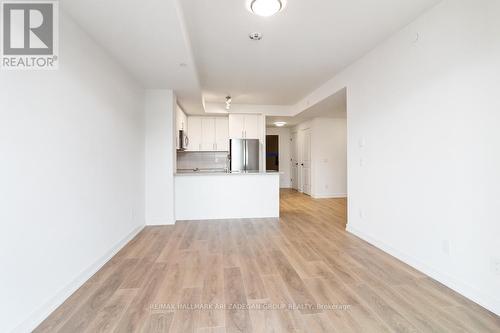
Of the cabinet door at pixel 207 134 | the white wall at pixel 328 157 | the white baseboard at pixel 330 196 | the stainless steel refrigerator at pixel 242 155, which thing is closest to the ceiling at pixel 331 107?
the white wall at pixel 328 157

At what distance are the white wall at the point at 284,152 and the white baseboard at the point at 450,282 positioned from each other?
593cm

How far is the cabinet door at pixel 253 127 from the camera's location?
20.4ft

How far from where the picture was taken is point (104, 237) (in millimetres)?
2506

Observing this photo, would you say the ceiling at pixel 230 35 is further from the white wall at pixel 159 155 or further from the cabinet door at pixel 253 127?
the cabinet door at pixel 253 127

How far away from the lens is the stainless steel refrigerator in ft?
19.1

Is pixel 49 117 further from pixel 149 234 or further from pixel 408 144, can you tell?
pixel 408 144

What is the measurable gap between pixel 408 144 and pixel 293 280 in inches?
74.7

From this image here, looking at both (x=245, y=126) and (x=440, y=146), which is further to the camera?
(x=245, y=126)

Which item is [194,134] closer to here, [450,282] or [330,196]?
[330,196]

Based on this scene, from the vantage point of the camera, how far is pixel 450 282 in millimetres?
1979

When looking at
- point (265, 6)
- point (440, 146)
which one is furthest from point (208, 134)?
point (440, 146)

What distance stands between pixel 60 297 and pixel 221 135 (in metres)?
5.06

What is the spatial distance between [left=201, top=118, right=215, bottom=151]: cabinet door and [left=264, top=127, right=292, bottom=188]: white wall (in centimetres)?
305

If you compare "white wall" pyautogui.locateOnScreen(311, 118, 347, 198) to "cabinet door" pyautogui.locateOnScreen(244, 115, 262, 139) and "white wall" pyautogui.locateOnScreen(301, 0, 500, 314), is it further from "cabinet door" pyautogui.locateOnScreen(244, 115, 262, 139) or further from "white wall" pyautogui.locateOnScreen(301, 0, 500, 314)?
"white wall" pyautogui.locateOnScreen(301, 0, 500, 314)
